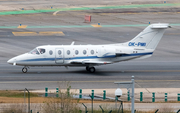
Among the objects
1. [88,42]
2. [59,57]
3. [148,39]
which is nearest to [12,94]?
[59,57]

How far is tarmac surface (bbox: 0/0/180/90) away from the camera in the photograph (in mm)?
32906

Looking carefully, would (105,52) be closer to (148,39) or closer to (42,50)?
(148,39)

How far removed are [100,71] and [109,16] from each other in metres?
41.8

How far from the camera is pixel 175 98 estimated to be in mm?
27422

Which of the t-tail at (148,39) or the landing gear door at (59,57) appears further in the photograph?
the t-tail at (148,39)

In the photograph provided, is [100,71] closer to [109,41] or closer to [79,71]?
[79,71]

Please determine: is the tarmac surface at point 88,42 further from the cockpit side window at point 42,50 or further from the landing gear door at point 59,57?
the cockpit side window at point 42,50

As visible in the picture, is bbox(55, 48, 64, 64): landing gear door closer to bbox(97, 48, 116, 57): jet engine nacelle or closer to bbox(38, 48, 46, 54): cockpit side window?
bbox(38, 48, 46, 54): cockpit side window

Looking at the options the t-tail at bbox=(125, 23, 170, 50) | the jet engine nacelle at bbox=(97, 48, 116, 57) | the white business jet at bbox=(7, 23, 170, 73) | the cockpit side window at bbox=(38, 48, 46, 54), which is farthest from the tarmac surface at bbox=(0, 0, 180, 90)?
the t-tail at bbox=(125, 23, 170, 50)

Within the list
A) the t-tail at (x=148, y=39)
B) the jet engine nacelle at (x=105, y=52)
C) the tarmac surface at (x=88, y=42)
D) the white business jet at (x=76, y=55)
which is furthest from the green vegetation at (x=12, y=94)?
the t-tail at (x=148, y=39)

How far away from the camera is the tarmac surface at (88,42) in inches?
1296

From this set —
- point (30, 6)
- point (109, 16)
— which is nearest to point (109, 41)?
point (109, 16)

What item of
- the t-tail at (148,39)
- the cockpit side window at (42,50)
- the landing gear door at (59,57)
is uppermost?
the t-tail at (148,39)

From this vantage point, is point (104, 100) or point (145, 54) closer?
point (104, 100)
